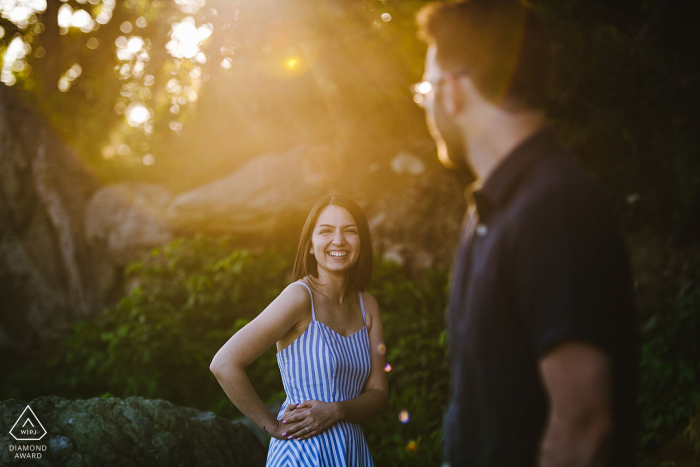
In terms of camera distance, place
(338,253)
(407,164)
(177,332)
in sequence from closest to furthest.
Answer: (338,253)
(177,332)
(407,164)

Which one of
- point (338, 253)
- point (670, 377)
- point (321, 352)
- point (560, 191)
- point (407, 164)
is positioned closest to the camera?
point (560, 191)

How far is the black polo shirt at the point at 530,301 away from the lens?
4.05ft

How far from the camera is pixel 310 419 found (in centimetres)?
260

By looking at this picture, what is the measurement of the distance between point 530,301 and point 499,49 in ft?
2.29

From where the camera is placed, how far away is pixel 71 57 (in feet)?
34.4

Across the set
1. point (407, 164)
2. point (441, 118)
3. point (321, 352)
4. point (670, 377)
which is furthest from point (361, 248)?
point (407, 164)

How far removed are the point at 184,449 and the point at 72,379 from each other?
3.71 m

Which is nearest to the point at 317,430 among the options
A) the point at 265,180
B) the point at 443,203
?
the point at 443,203

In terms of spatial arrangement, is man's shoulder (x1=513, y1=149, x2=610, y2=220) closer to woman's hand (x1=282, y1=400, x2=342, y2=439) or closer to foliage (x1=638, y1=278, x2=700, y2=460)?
woman's hand (x1=282, y1=400, x2=342, y2=439)

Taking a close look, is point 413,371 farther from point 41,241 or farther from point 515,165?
point 41,241

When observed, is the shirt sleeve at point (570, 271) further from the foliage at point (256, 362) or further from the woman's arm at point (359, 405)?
the foliage at point (256, 362)

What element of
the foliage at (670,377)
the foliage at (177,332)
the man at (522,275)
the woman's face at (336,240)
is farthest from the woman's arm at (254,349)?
the foliage at (670,377)

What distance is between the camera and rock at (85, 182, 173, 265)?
9703 millimetres

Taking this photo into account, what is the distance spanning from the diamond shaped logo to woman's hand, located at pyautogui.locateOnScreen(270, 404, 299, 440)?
152cm
